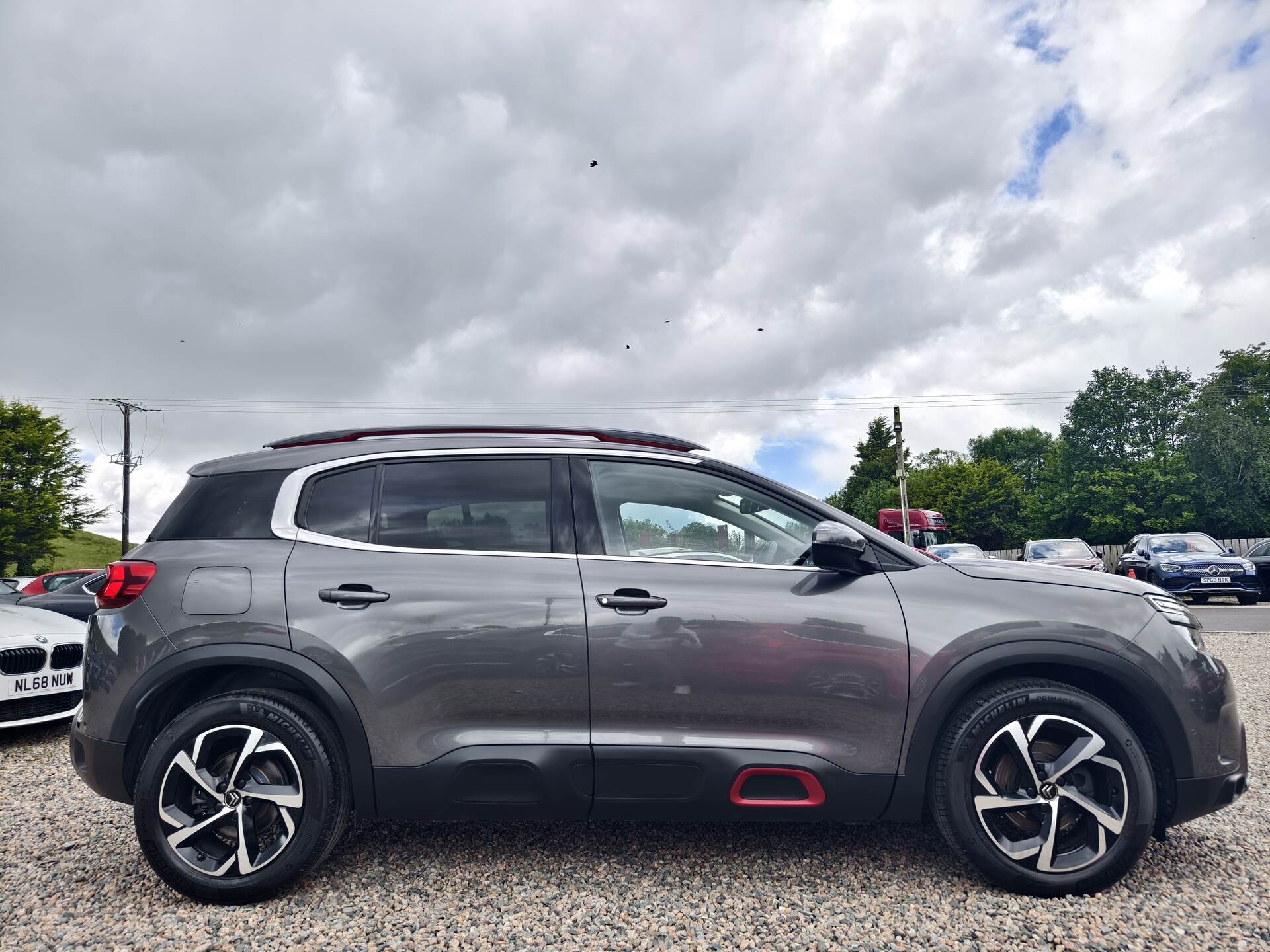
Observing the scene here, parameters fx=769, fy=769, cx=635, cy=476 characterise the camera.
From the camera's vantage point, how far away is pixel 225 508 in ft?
10.2

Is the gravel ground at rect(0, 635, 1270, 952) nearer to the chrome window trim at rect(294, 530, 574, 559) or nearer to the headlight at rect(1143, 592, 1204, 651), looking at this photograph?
the headlight at rect(1143, 592, 1204, 651)

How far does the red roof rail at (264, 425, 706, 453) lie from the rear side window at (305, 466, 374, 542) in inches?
8.4

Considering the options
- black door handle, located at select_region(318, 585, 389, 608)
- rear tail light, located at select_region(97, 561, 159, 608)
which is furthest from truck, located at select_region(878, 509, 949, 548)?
rear tail light, located at select_region(97, 561, 159, 608)

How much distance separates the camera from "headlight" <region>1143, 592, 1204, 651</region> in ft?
9.52

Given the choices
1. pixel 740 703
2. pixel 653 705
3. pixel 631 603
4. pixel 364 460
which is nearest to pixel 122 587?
pixel 364 460

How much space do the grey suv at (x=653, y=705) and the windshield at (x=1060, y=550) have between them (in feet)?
41.7

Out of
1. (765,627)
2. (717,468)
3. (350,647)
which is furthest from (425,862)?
(717,468)

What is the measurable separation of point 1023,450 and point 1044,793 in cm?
8982

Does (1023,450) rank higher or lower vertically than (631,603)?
higher

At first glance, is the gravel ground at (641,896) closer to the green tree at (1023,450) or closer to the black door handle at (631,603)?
the black door handle at (631,603)

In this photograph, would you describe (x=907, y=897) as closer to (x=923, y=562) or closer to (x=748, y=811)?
(x=748, y=811)

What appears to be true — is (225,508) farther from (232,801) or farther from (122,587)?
(232,801)

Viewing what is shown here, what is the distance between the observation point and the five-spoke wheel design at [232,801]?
2799 mm

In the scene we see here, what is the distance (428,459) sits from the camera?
10.4 feet
